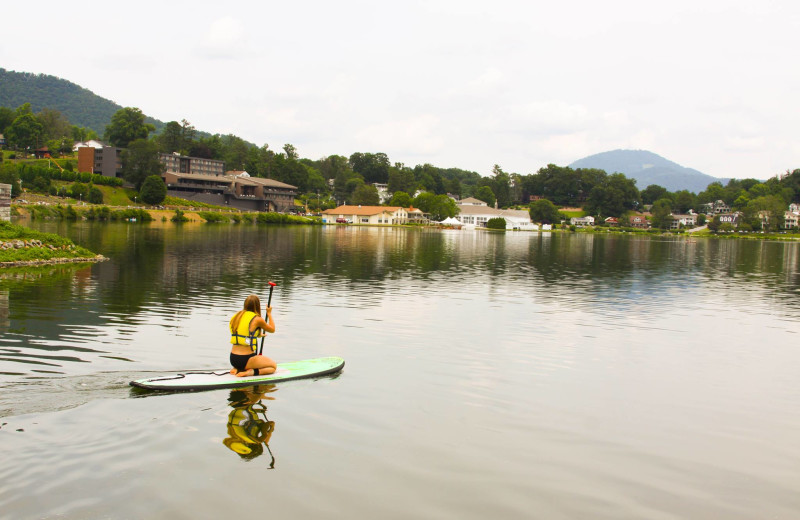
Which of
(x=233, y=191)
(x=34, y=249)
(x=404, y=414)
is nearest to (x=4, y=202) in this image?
(x=34, y=249)

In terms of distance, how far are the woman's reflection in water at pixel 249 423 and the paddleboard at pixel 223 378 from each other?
0.73 feet

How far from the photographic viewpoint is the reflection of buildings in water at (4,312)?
1842 centimetres

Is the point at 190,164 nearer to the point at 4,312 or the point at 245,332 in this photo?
the point at 4,312

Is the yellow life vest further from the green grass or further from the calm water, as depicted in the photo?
the green grass

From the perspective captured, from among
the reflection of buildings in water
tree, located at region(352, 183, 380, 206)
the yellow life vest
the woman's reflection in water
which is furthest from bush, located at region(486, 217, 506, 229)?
the woman's reflection in water

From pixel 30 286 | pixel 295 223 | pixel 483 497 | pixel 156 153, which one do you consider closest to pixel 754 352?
pixel 483 497

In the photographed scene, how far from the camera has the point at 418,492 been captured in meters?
8.62

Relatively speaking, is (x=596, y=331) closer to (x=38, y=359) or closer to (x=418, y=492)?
(x=418, y=492)

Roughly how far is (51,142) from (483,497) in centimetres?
19576

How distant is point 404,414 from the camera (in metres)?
12.0

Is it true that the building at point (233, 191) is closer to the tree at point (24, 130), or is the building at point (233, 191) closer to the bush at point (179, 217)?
the bush at point (179, 217)

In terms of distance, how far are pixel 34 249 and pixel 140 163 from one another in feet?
352

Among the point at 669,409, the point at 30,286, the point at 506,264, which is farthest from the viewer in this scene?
the point at 506,264

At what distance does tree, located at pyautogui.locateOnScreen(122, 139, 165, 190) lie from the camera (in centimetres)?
13412
